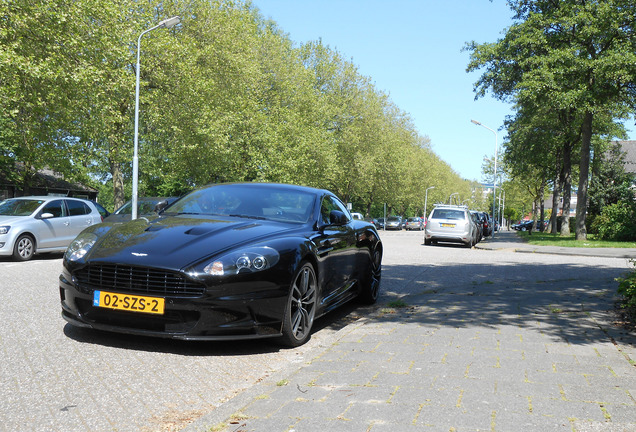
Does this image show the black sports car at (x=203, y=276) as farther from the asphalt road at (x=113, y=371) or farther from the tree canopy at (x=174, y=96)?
the tree canopy at (x=174, y=96)

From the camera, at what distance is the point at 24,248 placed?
12773mm

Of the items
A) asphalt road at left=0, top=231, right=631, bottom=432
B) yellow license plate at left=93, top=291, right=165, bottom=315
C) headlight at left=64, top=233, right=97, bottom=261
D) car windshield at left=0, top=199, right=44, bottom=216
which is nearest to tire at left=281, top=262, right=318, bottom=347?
asphalt road at left=0, top=231, right=631, bottom=432

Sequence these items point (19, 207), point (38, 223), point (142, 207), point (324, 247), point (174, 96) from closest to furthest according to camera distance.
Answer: point (324, 247) → point (38, 223) → point (19, 207) → point (142, 207) → point (174, 96)

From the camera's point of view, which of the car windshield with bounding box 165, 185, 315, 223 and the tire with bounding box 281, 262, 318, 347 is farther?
the car windshield with bounding box 165, 185, 315, 223

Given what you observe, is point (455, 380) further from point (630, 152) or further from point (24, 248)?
point (630, 152)

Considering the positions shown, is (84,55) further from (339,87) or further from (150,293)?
(339,87)

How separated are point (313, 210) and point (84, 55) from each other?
20.5m

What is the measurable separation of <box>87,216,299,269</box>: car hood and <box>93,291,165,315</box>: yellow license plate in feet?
0.86

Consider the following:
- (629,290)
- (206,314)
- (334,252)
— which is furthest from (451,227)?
(206,314)

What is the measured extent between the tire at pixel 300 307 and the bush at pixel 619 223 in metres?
24.2

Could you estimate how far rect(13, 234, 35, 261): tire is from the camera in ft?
41.2

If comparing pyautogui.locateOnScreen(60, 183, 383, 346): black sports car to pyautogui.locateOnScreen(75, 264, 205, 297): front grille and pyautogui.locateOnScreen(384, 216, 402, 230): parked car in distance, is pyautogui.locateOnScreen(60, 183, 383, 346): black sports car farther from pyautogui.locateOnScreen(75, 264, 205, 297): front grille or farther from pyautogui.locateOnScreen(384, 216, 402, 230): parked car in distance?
pyautogui.locateOnScreen(384, 216, 402, 230): parked car in distance

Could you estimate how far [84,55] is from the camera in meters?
23.0

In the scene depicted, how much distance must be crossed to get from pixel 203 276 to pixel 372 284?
141 inches
